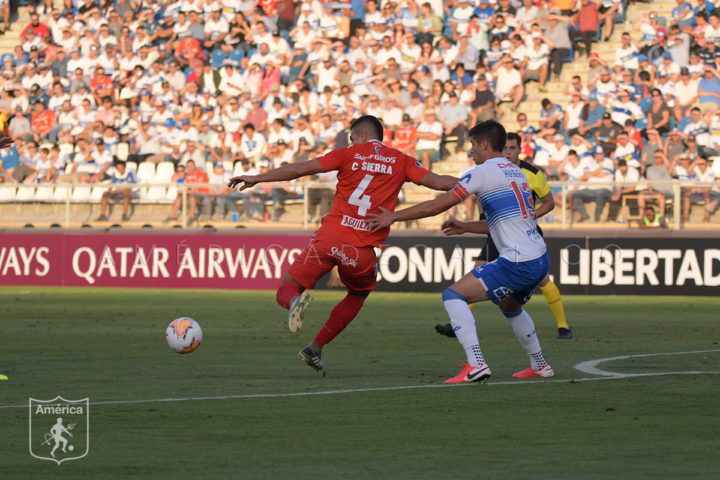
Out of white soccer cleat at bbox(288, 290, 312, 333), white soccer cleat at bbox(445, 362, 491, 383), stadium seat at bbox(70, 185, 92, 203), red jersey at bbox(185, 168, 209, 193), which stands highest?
red jersey at bbox(185, 168, 209, 193)

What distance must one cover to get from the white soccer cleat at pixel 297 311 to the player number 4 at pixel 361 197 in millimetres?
904

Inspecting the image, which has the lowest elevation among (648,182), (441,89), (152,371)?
(152,371)

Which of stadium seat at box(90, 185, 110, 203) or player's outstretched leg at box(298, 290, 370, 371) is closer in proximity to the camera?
player's outstretched leg at box(298, 290, 370, 371)

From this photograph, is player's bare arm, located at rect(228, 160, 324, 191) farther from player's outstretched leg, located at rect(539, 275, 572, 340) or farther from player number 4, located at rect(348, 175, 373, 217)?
player's outstretched leg, located at rect(539, 275, 572, 340)

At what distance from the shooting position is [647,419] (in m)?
8.23

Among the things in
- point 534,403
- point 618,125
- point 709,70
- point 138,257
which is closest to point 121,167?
point 138,257

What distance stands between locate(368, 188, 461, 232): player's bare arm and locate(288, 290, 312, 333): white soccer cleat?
2.56 ft

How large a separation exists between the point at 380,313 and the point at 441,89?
353 inches

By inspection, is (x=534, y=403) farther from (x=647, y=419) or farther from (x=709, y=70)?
(x=709, y=70)

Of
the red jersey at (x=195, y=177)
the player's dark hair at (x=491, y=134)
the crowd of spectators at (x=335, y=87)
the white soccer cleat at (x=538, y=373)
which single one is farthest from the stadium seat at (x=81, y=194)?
the player's dark hair at (x=491, y=134)

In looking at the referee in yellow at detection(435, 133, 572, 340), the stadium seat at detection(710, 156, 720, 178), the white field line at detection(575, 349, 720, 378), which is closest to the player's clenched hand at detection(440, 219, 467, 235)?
the white field line at detection(575, 349, 720, 378)

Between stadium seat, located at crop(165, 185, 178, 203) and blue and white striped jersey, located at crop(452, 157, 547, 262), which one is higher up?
stadium seat, located at crop(165, 185, 178, 203)

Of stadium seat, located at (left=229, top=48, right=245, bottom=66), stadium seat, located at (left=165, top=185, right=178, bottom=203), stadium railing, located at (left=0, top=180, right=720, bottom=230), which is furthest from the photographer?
stadium seat, located at (left=229, top=48, right=245, bottom=66)

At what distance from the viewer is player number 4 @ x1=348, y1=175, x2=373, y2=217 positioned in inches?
421
